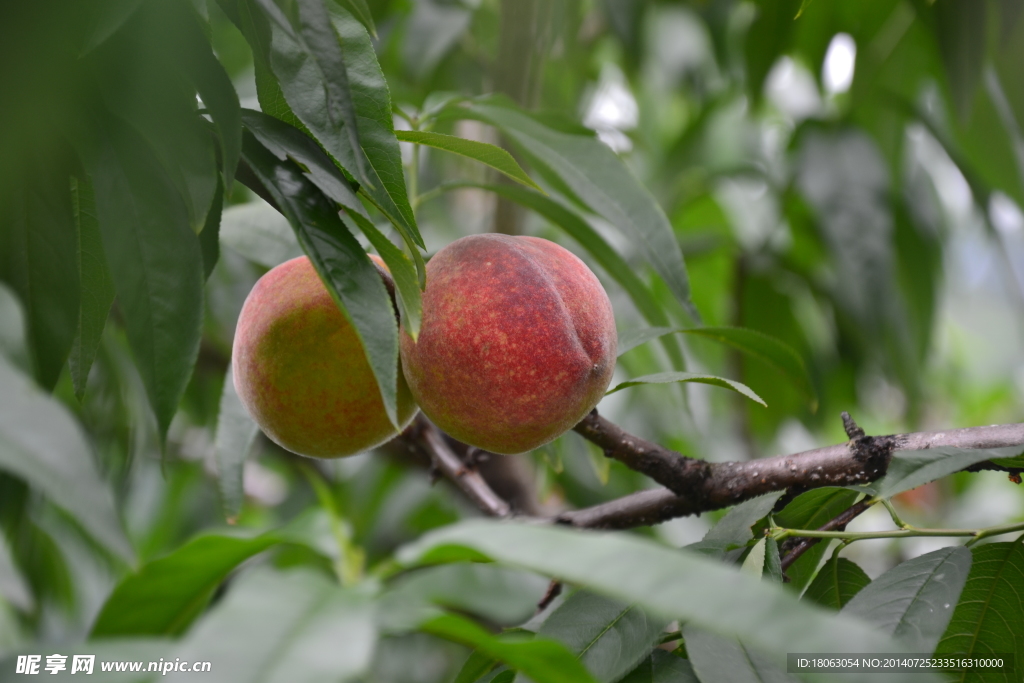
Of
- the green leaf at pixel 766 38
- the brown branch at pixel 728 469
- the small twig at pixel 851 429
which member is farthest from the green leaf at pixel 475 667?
the green leaf at pixel 766 38

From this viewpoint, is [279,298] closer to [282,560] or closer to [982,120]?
[282,560]

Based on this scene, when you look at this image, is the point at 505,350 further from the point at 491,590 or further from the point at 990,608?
the point at 491,590

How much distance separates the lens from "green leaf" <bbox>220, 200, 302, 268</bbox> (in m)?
0.71

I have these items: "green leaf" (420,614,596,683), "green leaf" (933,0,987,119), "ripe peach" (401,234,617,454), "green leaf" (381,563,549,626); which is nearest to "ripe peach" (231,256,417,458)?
"ripe peach" (401,234,617,454)

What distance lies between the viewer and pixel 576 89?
1.37m

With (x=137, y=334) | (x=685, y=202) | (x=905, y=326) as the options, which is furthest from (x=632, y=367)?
(x=137, y=334)

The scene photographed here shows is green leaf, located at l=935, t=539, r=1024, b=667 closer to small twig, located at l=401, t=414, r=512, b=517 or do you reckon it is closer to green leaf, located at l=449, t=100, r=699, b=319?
green leaf, located at l=449, t=100, r=699, b=319

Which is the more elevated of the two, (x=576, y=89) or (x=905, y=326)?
(x=576, y=89)

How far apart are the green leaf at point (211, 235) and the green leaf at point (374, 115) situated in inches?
3.3

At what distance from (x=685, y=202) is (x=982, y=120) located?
574 millimetres

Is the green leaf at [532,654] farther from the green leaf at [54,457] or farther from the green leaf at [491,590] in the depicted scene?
the green leaf at [491,590]

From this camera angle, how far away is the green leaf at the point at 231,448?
0.68 m

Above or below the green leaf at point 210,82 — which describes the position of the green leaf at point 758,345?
below

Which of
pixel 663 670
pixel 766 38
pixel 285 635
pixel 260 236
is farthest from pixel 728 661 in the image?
pixel 766 38
